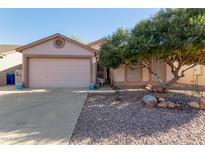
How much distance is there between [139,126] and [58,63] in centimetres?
969

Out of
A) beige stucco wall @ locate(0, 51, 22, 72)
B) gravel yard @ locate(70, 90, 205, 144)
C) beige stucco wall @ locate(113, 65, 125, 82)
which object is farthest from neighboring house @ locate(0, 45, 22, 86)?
gravel yard @ locate(70, 90, 205, 144)

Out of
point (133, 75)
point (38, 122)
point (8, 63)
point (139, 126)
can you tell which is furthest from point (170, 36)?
point (8, 63)

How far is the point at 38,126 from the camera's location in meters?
4.87

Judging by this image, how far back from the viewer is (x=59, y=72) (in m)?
13.0

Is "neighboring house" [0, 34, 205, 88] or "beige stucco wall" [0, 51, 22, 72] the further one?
"beige stucco wall" [0, 51, 22, 72]

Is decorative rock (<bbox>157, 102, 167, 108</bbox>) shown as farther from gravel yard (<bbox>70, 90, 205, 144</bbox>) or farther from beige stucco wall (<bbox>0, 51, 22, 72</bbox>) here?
beige stucco wall (<bbox>0, 51, 22, 72</bbox>)

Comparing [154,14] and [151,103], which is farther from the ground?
[154,14]

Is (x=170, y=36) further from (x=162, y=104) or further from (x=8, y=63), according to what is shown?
(x=8, y=63)

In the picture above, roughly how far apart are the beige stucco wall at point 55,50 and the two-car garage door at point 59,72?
0.54 metres

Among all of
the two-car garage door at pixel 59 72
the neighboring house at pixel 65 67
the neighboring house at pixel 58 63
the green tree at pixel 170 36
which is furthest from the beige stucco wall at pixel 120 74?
the green tree at pixel 170 36

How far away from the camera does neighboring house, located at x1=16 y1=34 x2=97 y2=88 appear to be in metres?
12.7
